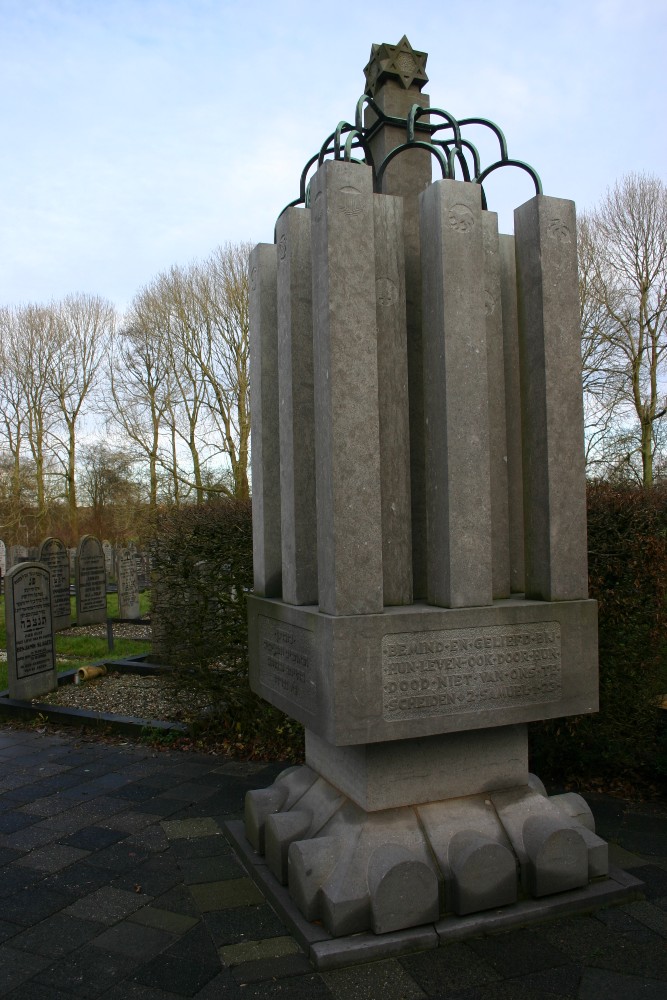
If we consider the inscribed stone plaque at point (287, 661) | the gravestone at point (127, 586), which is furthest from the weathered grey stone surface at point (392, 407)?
the gravestone at point (127, 586)

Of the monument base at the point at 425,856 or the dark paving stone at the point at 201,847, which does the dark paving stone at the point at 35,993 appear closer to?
the monument base at the point at 425,856

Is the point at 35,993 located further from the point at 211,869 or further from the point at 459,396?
the point at 459,396

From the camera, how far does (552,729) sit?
4949 millimetres

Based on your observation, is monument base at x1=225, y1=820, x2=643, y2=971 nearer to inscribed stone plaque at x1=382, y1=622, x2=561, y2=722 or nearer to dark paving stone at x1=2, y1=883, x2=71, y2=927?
inscribed stone plaque at x1=382, y1=622, x2=561, y2=722

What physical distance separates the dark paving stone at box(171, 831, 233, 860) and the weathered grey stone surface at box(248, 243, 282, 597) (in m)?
1.40

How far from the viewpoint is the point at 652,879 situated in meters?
3.35

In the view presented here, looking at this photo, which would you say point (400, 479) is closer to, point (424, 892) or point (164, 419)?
point (424, 892)

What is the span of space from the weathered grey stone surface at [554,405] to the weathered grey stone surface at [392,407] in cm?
61

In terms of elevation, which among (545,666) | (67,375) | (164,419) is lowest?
(545,666)

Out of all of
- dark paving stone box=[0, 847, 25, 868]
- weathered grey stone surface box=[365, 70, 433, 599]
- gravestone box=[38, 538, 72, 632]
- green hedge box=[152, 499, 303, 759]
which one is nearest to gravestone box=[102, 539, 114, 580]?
gravestone box=[38, 538, 72, 632]

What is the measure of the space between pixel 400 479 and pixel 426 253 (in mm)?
1021

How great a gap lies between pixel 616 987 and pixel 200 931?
163 cm

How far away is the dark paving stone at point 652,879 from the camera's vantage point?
3.20 m

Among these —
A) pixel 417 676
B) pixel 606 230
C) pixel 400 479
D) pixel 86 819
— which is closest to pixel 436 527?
pixel 400 479
